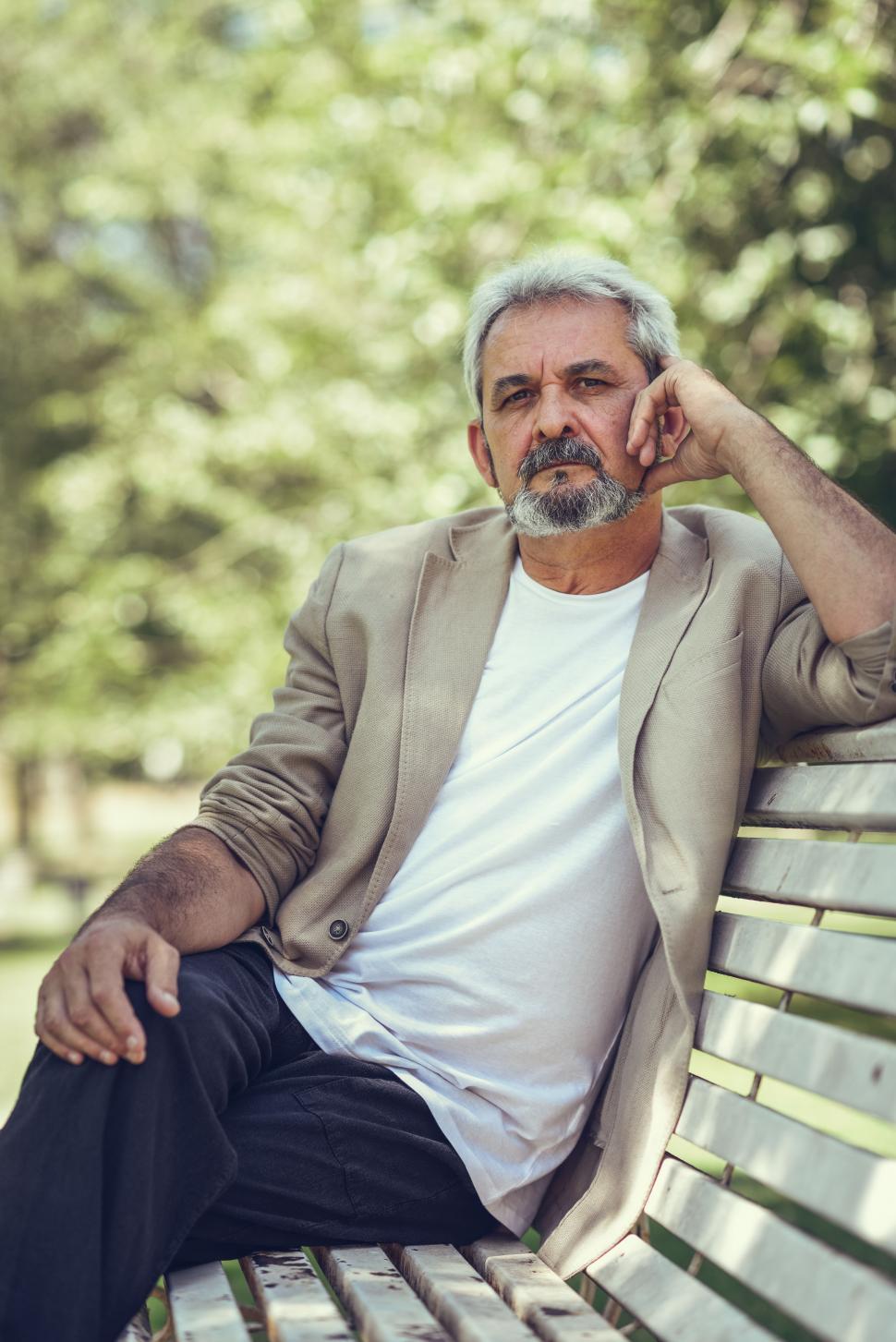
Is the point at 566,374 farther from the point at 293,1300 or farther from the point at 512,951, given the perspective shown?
the point at 293,1300

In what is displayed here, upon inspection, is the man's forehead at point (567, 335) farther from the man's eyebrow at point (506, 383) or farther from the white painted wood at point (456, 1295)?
the white painted wood at point (456, 1295)

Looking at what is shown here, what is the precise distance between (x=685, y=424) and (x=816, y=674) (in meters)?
0.73

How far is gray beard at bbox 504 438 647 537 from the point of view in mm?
2908

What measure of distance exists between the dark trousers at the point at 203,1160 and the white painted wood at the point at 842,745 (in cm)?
91

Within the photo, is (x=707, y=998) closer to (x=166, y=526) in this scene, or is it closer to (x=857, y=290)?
(x=857, y=290)

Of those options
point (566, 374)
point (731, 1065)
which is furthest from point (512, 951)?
point (731, 1065)

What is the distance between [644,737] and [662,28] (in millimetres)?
4738

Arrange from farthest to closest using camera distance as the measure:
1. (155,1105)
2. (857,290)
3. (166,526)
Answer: (166,526)
(857,290)
(155,1105)

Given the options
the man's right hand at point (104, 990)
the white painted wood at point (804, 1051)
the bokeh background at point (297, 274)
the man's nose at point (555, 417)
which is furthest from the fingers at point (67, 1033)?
the bokeh background at point (297, 274)

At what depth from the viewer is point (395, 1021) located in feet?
8.89

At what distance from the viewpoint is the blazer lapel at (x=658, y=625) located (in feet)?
8.60

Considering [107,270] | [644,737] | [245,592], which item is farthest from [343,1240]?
[107,270]

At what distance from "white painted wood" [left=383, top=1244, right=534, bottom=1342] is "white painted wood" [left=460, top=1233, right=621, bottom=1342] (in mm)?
29

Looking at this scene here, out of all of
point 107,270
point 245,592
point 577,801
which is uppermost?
point 107,270
